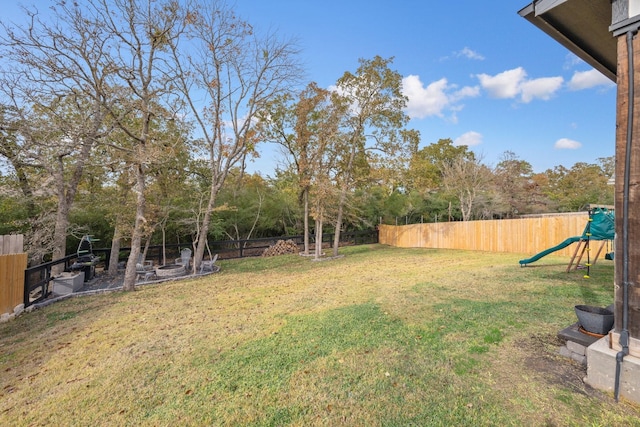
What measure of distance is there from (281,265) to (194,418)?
7.79 meters

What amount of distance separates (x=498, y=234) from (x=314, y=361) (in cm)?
1153

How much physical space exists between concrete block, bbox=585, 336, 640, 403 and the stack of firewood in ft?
37.4

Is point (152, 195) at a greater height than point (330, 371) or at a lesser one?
greater

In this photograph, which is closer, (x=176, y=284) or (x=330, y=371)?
(x=330, y=371)

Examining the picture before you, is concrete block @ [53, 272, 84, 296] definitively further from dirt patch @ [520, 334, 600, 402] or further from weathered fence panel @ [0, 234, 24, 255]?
dirt patch @ [520, 334, 600, 402]

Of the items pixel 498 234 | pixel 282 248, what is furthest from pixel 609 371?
pixel 282 248

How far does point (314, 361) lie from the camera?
267 centimetres

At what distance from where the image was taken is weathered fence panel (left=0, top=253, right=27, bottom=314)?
4469mm

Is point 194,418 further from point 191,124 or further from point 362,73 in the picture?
point 362,73

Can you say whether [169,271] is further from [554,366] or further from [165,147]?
[554,366]

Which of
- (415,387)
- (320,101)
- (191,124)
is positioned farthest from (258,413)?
(320,101)

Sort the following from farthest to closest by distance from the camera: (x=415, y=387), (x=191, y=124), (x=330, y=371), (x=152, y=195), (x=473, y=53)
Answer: (x=473, y=53) → (x=191, y=124) → (x=152, y=195) → (x=330, y=371) → (x=415, y=387)

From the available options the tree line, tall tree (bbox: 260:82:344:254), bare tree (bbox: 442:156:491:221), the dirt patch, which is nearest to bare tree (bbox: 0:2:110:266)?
the tree line

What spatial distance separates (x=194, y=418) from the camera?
1941 millimetres
